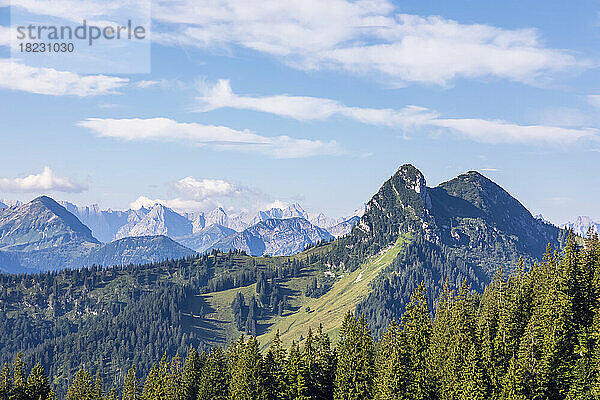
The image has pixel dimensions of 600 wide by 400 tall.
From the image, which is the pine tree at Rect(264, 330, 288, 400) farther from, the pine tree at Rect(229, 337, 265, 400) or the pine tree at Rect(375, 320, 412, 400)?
the pine tree at Rect(375, 320, 412, 400)

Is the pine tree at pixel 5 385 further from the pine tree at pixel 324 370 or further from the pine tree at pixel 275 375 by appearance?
the pine tree at pixel 324 370

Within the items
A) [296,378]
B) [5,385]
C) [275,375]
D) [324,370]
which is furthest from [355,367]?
[5,385]

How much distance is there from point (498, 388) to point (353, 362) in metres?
20.3

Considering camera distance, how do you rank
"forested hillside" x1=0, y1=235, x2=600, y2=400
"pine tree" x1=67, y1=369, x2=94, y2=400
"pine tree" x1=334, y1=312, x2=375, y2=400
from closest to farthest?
"forested hillside" x1=0, y1=235, x2=600, y2=400
"pine tree" x1=334, y1=312, x2=375, y2=400
"pine tree" x1=67, y1=369, x2=94, y2=400

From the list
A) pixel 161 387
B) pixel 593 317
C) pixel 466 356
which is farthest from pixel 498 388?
pixel 161 387

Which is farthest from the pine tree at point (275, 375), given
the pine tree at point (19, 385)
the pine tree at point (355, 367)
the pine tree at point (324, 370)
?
the pine tree at point (19, 385)

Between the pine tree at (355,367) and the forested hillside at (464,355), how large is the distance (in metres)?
0.15

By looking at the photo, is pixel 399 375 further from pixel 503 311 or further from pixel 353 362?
pixel 503 311

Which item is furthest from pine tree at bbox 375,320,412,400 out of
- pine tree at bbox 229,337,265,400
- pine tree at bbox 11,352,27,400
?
pine tree at bbox 11,352,27,400

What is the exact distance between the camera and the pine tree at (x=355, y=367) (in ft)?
252

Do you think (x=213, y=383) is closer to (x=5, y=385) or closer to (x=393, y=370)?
(x=5, y=385)

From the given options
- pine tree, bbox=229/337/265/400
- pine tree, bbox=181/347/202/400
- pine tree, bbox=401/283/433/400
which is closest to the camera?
pine tree, bbox=401/283/433/400

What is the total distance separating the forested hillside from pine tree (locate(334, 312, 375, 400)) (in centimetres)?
15

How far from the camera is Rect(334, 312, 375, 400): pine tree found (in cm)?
7681
